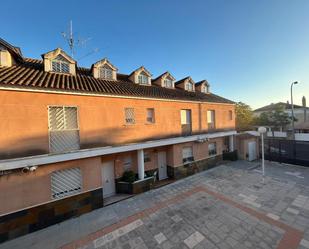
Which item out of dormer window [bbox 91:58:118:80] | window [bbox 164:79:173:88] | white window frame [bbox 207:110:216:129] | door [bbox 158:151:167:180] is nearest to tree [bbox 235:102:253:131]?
white window frame [bbox 207:110:216:129]

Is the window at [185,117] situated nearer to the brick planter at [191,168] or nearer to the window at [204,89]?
the brick planter at [191,168]

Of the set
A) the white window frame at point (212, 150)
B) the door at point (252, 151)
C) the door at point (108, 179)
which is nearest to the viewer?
the door at point (108, 179)

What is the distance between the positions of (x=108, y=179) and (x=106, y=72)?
7.93 m

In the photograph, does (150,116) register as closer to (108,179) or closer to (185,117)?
(185,117)

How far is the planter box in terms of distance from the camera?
9703 mm

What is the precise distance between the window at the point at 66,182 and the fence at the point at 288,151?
1766cm

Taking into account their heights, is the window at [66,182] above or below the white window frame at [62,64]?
below

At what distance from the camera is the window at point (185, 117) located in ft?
40.9

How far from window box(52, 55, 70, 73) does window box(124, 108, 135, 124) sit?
4.80 m

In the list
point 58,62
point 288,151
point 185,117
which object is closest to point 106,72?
point 58,62

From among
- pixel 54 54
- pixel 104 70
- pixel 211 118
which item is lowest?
pixel 211 118

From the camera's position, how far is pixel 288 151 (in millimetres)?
14141

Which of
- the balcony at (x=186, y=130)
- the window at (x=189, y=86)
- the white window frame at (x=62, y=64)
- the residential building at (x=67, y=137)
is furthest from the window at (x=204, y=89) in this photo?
the white window frame at (x=62, y=64)

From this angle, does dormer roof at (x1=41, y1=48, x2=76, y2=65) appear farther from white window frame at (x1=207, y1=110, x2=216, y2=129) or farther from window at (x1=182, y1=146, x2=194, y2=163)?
white window frame at (x1=207, y1=110, x2=216, y2=129)
